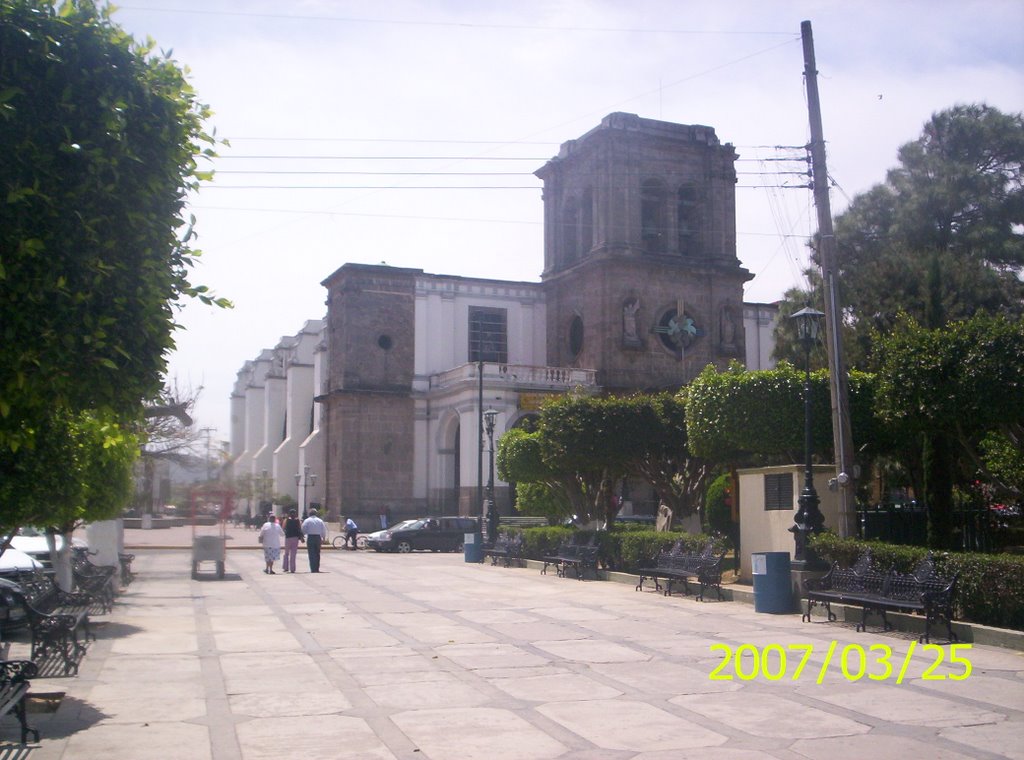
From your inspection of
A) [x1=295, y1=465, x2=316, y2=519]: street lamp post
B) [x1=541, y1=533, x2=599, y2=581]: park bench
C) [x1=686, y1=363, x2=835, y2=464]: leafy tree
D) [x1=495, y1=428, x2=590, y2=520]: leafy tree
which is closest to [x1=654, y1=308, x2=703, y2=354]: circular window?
[x1=495, y1=428, x2=590, y2=520]: leafy tree

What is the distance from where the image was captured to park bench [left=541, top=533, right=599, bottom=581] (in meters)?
23.1

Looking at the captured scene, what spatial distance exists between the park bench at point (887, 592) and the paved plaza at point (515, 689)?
0.38 m

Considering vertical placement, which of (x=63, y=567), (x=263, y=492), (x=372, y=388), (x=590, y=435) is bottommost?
(x=63, y=567)

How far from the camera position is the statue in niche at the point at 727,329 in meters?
52.5

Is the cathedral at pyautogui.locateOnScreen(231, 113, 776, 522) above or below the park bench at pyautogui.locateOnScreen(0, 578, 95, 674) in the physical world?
above

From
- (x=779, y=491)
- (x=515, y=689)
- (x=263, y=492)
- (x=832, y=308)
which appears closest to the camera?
(x=515, y=689)

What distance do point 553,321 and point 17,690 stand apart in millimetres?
47426

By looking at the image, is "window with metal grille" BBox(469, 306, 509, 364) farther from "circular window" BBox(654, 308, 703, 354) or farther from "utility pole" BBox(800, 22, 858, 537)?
"utility pole" BBox(800, 22, 858, 537)

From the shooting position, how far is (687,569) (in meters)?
18.7

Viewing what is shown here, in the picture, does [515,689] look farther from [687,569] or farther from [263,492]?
[263,492]

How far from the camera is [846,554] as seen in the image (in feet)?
50.4

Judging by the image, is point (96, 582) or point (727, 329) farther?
point (727, 329)

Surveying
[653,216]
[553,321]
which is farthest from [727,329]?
[553,321]
